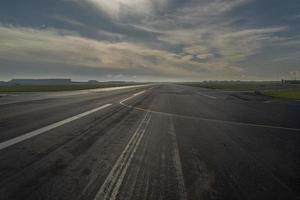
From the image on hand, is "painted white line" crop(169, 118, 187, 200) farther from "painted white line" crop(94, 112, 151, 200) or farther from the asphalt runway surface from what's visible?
"painted white line" crop(94, 112, 151, 200)

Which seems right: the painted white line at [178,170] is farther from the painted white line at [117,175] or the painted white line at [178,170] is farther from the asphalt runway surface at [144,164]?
the painted white line at [117,175]

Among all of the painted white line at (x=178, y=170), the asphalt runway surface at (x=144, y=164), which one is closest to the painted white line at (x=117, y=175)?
the asphalt runway surface at (x=144, y=164)

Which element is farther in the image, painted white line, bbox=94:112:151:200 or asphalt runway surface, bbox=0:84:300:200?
asphalt runway surface, bbox=0:84:300:200

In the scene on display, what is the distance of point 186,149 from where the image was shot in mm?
5605

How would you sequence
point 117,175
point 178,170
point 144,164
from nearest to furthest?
point 117,175 → point 178,170 → point 144,164

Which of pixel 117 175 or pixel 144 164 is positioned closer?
pixel 117 175

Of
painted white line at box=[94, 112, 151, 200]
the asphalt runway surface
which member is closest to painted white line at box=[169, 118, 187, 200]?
the asphalt runway surface

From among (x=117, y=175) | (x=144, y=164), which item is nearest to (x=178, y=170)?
(x=144, y=164)

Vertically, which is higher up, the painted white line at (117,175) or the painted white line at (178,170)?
the painted white line at (117,175)

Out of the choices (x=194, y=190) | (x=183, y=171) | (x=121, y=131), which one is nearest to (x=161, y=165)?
(x=183, y=171)

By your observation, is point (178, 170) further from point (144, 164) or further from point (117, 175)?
point (117, 175)

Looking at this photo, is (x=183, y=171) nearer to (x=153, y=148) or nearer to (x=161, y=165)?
(x=161, y=165)

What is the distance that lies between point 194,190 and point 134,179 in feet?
3.47

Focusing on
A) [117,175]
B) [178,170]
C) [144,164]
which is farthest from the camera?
[144,164]
